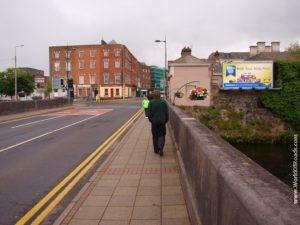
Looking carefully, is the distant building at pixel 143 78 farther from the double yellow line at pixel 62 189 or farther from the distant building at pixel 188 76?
the double yellow line at pixel 62 189

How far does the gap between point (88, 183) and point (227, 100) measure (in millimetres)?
40263

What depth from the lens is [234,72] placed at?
48812 mm

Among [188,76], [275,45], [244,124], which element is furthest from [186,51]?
[275,45]

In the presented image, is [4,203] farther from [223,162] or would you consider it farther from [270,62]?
[270,62]

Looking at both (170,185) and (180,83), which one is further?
(180,83)

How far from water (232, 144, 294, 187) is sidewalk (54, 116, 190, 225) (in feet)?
48.7


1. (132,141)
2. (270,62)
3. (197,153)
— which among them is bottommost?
(132,141)

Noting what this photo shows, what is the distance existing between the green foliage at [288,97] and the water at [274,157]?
446cm

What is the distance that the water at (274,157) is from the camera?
27.9 metres

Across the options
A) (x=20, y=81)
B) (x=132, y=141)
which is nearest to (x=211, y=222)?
(x=132, y=141)

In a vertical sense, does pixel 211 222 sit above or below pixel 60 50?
below

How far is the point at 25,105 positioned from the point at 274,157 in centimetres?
2176

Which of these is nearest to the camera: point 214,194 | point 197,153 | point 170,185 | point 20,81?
point 214,194

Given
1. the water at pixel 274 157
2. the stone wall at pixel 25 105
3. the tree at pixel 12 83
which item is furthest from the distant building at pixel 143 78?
the water at pixel 274 157
